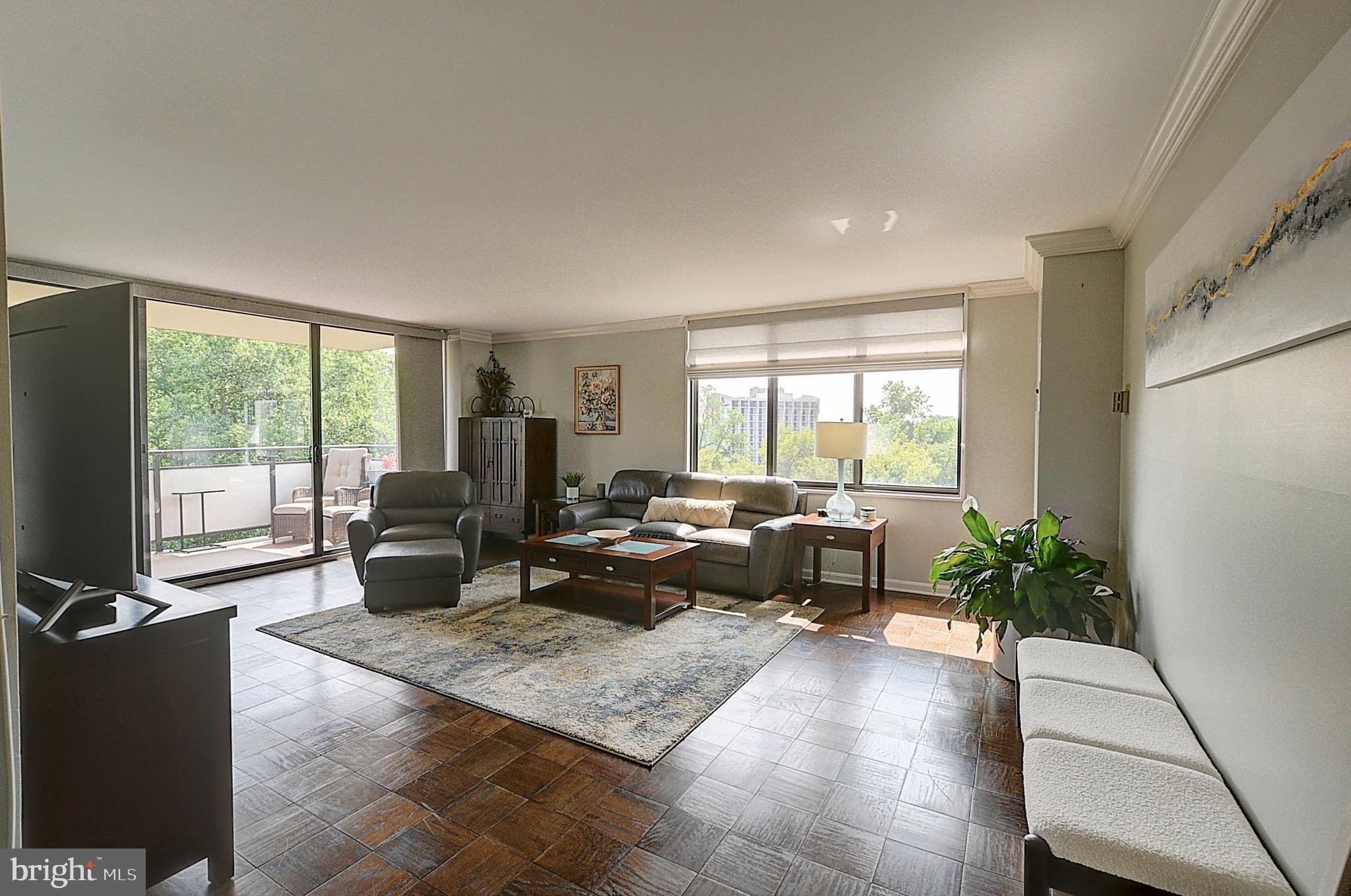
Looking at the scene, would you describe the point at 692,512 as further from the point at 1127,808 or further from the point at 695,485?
the point at 1127,808

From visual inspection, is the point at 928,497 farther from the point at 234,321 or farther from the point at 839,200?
the point at 234,321

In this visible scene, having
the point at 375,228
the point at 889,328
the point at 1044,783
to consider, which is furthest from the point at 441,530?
the point at 1044,783

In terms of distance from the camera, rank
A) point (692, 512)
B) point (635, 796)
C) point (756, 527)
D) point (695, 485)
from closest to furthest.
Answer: point (635, 796)
point (756, 527)
point (692, 512)
point (695, 485)

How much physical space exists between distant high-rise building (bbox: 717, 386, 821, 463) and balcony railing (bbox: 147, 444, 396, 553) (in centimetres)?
396

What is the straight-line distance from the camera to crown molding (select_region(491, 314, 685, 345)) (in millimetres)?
6266

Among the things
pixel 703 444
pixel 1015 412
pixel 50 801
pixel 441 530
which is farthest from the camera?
pixel 703 444

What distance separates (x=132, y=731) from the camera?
1.57m

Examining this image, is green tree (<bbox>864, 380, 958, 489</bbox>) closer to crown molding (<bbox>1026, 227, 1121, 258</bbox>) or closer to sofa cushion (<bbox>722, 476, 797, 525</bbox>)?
sofa cushion (<bbox>722, 476, 797, 525</bbox>)

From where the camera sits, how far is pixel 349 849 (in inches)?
76.4

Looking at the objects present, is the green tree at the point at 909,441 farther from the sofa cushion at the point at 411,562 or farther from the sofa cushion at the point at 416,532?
the sofa cushion at the point at 416,532

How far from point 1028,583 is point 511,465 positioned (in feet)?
17.1

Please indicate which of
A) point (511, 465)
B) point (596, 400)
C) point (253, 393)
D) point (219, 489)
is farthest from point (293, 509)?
point (596, 400)

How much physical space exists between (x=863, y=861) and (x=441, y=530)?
4.01m

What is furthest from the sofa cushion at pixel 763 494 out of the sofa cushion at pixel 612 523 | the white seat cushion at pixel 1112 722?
the white seat cushion at pixel 1112 722
